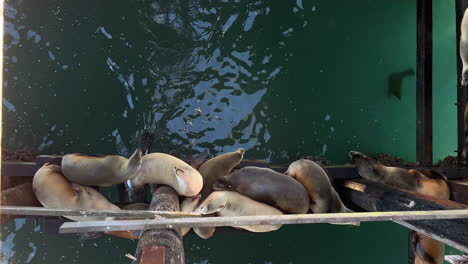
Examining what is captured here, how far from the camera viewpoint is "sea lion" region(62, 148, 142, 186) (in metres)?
1.88

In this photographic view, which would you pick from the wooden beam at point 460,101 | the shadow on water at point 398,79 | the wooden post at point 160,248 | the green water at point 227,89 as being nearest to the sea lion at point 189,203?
the wooden post at point 160,248

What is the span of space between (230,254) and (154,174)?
1924 mm

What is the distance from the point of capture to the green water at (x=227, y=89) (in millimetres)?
3250

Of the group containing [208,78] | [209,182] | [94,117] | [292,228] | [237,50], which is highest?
[237,50]

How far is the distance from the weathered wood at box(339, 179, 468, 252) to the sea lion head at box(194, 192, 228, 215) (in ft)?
2.93

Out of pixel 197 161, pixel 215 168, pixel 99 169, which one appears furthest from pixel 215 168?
pixel 99 169

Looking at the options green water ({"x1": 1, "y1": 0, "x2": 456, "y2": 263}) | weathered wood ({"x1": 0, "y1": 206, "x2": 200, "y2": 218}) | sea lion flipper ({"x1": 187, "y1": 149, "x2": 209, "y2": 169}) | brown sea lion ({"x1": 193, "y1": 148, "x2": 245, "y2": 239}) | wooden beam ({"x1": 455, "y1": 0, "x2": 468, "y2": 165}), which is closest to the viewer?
weathered wood ({"x1": 0, "y1": 206, "x2": 200, "y2": 218})

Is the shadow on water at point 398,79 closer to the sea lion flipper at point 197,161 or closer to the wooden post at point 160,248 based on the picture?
the sea lion flipper at point 197,161

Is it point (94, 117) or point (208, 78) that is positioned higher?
point (208, 78)

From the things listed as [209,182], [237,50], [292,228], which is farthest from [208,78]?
[292,228]

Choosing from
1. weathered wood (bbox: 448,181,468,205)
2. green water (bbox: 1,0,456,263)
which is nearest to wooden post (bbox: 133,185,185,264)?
weathered wood (bbox: 448,181,468,205)

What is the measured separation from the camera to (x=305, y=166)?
2162mm

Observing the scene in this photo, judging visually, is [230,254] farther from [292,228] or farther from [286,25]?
[286,25]

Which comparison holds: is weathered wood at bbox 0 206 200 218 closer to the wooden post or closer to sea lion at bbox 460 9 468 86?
the wooden post
